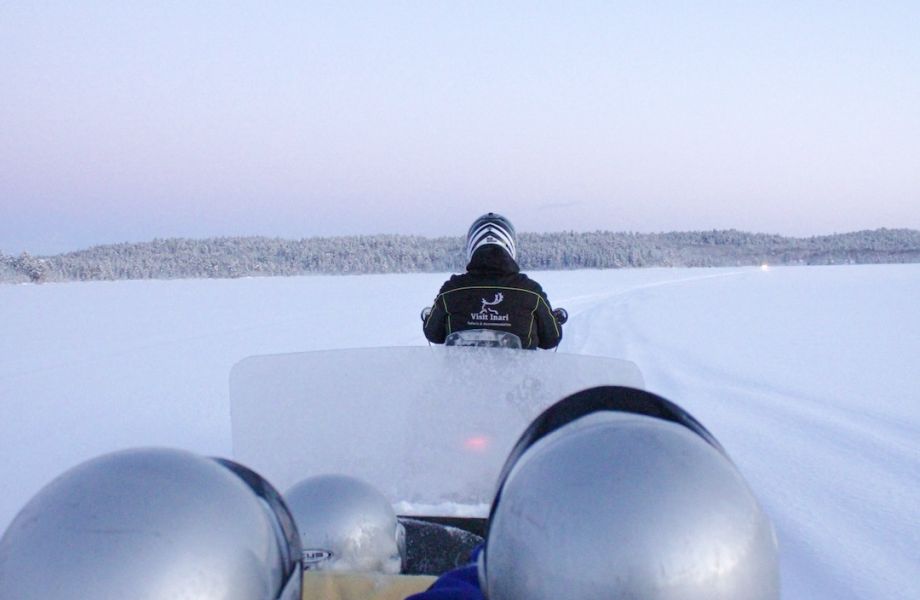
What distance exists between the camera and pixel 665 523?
1243 mm

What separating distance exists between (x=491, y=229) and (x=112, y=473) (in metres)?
3.20

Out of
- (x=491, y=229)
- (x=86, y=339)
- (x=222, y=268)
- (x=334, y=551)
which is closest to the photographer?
(x=334, y=551)

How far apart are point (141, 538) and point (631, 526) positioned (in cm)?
77

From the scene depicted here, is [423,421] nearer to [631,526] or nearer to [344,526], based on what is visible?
[344,526]

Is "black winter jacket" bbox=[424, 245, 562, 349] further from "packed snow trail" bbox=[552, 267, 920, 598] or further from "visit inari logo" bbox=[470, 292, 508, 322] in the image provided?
"packed snow trail" bbox=[552, 267, 920, 598]

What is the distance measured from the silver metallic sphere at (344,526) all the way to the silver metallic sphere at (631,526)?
0.79 metres

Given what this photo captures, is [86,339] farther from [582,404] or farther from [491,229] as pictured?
[582,404]

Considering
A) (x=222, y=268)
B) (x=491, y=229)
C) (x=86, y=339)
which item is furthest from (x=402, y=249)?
(x=491, y=229)

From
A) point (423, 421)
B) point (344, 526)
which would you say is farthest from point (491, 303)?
point (344, 526)

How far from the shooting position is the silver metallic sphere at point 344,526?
2.04 m

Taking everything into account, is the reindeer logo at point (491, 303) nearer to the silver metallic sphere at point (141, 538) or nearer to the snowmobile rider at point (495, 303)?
the snowmobile rider at point (495, 303)

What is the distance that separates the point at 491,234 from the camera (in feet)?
14.1

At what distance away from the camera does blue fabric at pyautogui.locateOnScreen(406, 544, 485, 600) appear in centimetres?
170

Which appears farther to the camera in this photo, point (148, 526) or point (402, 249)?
point (402, 249)
